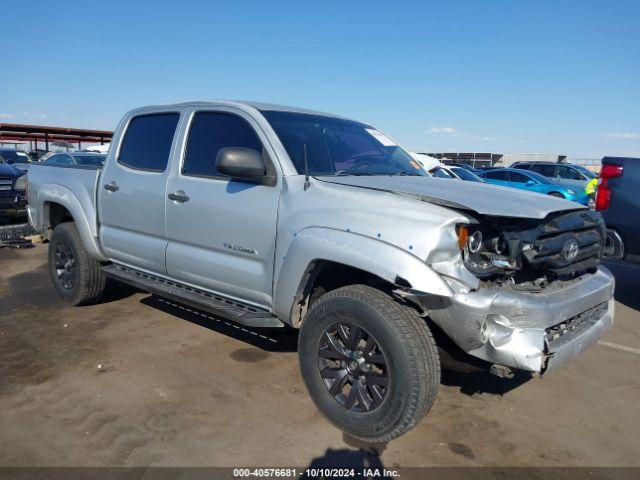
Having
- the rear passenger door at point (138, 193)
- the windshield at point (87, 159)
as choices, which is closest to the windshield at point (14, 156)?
the windshield at point (87, 159)

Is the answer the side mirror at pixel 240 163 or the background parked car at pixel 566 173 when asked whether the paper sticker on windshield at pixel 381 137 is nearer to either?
the side mirror at pixel 240 163

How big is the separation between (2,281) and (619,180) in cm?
745

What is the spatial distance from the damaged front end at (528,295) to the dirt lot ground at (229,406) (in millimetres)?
623

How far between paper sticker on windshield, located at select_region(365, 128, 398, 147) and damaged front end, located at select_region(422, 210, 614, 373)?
5.36 ft

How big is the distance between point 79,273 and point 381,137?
319 cm

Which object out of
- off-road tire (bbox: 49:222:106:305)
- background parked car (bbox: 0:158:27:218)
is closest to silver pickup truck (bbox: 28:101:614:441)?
off-road tire (bbox: 49:222:106:305)

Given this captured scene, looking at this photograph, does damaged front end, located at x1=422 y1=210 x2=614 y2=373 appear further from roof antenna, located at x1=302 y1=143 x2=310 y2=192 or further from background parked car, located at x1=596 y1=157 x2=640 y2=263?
background parked car, located at x1=596 y1=157 x2=640 y2=263

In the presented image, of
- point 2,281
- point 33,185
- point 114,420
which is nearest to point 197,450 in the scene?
point 114,420

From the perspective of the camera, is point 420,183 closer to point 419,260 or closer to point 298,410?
point 419,260

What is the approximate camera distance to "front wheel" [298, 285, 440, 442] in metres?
2.61

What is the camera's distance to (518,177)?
17.6 meters

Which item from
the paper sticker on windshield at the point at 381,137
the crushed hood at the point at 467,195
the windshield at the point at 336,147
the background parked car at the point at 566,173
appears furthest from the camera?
the background parked car at the point at 566,173

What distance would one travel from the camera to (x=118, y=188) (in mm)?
4426

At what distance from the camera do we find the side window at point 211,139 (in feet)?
11.8
